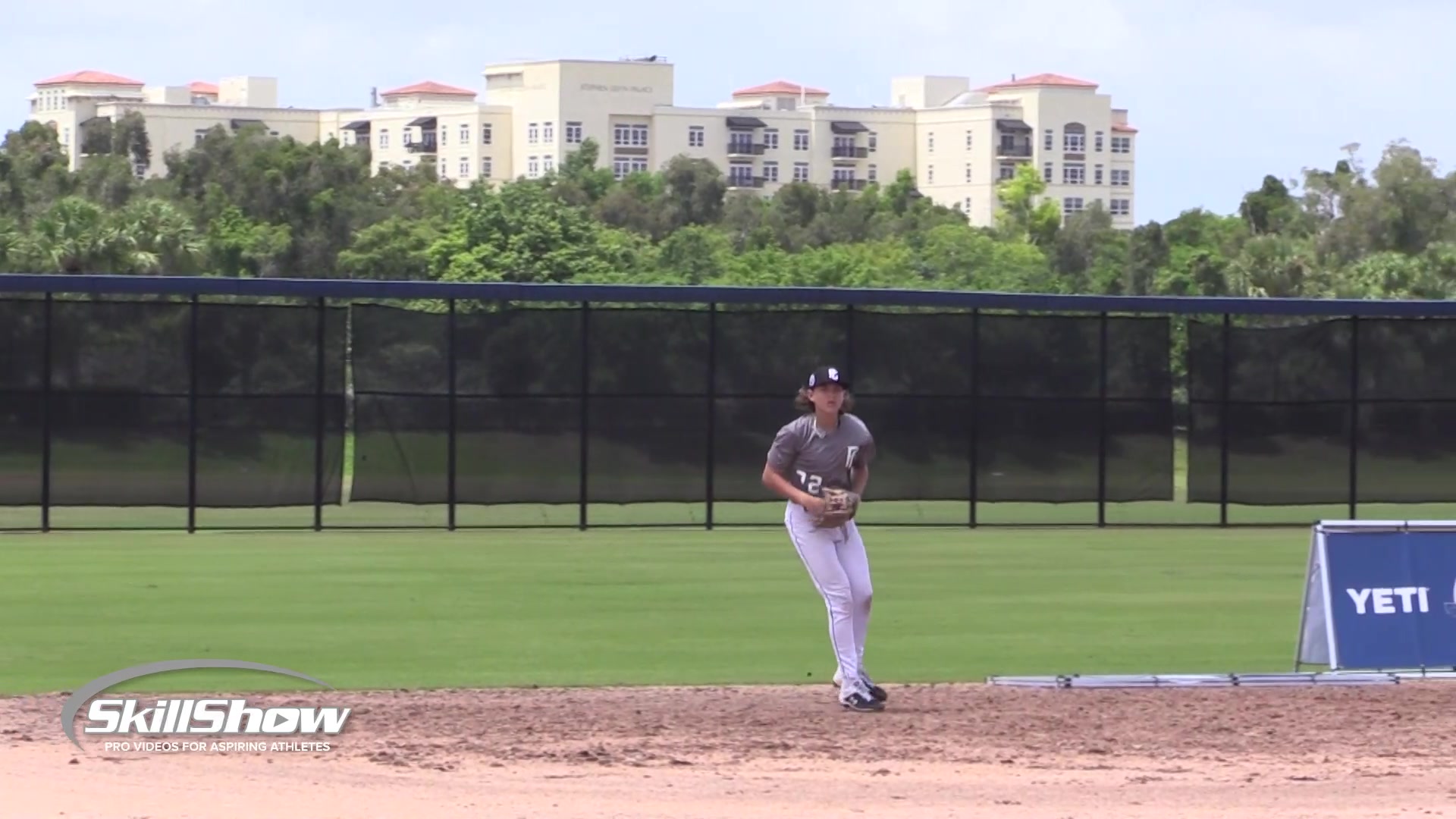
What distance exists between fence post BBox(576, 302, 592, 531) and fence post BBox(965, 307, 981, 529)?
4216 mm

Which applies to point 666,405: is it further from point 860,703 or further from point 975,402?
point 860,703

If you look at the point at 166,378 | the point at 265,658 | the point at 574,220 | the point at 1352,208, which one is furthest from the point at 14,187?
the point at 265,658

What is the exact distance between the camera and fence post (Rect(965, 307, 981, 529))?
21.7 meters

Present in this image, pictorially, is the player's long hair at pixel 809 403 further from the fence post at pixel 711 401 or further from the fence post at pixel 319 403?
the fence post at pixel 319 403

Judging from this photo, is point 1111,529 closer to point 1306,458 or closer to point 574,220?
point 1306,458

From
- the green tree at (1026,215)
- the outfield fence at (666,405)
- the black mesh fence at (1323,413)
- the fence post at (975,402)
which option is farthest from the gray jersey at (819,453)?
the green tree at (1026,215)

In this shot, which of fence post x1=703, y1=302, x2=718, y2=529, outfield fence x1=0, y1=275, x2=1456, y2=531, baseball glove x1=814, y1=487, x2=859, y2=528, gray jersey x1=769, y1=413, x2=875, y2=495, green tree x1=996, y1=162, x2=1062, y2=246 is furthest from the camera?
green tree x1=996, y1=162, x2=1062, y2=246

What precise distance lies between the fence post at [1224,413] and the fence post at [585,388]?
6809mm

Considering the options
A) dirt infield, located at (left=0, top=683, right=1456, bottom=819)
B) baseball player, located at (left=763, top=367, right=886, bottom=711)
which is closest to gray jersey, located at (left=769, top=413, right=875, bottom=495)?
baseball player, located at (left=763, top=367, right=886, bottom=711)

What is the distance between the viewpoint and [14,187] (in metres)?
81.4

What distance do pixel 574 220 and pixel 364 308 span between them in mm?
51184

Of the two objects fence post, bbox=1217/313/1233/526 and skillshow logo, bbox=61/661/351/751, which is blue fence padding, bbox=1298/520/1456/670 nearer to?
skillshow logo, bbox=61/661/351/751

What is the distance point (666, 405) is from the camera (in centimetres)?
2112

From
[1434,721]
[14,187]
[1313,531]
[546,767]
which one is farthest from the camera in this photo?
[14,187]
